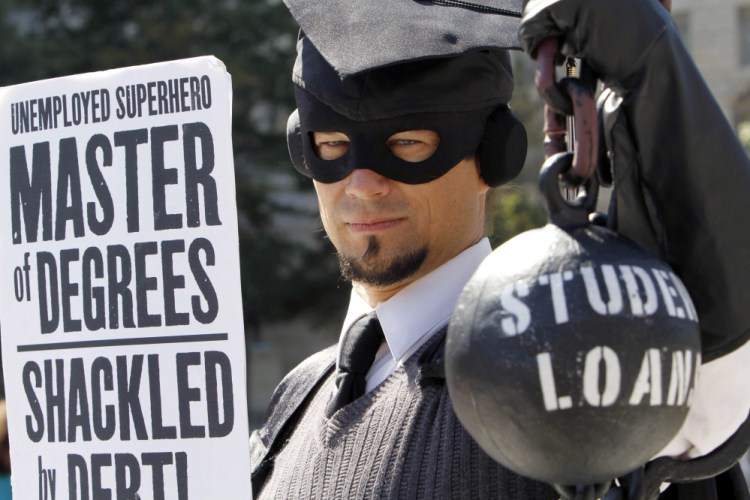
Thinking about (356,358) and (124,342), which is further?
(356,358)

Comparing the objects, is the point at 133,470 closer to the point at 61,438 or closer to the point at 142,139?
the point at 61,438

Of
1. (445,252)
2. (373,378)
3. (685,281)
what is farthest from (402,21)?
(685,281)

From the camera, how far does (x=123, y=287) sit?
2123mm

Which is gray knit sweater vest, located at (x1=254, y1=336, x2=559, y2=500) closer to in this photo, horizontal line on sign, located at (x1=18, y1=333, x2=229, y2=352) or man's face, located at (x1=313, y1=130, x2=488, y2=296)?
man's face, located at (x1=313, y1=130, x2=488, y2=296)

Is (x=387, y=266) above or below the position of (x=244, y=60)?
below

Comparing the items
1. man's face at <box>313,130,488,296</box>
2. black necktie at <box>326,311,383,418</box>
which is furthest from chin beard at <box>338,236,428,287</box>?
black necktie at <box>326,311,383,418</box>

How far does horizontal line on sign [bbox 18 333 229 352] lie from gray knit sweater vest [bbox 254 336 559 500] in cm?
29

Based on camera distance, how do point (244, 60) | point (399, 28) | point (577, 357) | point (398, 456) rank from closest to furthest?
point (577, 357)
point (398, 456)
point (399, 28)
point (244, 60)

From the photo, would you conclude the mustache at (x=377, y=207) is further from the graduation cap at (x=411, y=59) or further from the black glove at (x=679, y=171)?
the black glove at (x=679, y=171)

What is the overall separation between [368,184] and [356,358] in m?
0.36

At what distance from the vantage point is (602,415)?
128cm

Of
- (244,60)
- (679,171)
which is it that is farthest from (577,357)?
(244,60)

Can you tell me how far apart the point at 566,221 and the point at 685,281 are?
0.79 ft

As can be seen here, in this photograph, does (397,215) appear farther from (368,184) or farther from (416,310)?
(416,310)
